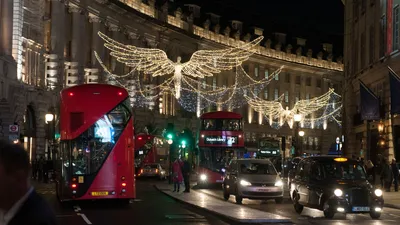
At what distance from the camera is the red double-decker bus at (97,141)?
24.9 m

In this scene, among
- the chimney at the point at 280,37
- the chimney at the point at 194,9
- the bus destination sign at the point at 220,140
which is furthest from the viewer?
the chimney at the point at 280,37

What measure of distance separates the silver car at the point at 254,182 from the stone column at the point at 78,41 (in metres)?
39.4

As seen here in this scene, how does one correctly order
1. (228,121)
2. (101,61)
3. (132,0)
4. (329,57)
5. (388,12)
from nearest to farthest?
(388,12) < (228,121) < (101,61) < (132,0) < (329,57)

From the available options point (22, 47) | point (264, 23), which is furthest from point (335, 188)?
point (264, 23)

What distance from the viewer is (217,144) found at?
44125 millimetres

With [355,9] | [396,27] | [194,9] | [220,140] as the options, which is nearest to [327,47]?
[194,9]

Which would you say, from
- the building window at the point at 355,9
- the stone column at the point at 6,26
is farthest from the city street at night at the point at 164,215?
the building window at the point at 355,9

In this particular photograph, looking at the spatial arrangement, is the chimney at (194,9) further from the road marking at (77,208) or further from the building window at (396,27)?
the road marking at (77,208)

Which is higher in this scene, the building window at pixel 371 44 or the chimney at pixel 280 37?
the chimney at pixel 280 37

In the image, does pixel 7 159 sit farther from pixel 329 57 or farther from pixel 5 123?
pixel 329 57

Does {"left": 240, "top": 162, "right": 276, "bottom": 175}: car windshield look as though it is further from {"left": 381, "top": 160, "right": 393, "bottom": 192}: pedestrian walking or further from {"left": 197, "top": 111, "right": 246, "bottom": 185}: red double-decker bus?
{"left": 197, "top": 111, "right": 246, "bottom": 185}: red double-decker bus

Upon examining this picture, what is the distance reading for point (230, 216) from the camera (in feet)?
68.6

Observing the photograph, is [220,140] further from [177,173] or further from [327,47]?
[327,47]

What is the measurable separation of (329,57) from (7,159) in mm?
124119
